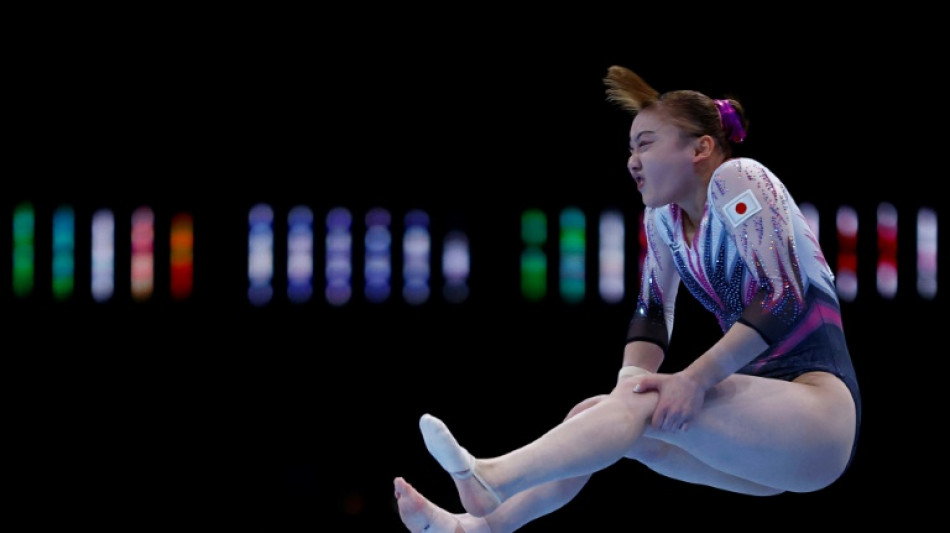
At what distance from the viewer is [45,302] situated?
17.5 feet

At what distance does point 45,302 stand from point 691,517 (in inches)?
→ 119

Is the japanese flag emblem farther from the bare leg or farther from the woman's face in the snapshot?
the bare leg

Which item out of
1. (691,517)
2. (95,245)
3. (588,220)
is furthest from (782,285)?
(95,245)

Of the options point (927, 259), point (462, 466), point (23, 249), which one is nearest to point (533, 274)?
point (927, 259)

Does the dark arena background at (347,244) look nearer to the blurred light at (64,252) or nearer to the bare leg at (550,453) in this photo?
the blurred light at (64,252)

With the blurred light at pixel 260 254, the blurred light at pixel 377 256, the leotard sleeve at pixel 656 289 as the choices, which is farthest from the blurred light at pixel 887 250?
the leotard sleeve at pixel 656 289

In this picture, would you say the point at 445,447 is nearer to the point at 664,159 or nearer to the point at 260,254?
the point at 664,159

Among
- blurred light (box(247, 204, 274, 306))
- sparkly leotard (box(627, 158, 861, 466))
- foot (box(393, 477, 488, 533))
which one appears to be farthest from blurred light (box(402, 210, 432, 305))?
foot (box(393, 477, 488, 533))

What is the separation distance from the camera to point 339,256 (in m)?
5.41

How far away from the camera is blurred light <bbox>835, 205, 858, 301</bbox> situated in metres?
5.59

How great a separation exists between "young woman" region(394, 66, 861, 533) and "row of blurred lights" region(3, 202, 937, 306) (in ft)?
7.97

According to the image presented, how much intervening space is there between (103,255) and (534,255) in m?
1.88

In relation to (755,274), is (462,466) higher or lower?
lower

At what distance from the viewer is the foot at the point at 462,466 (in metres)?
2.41
